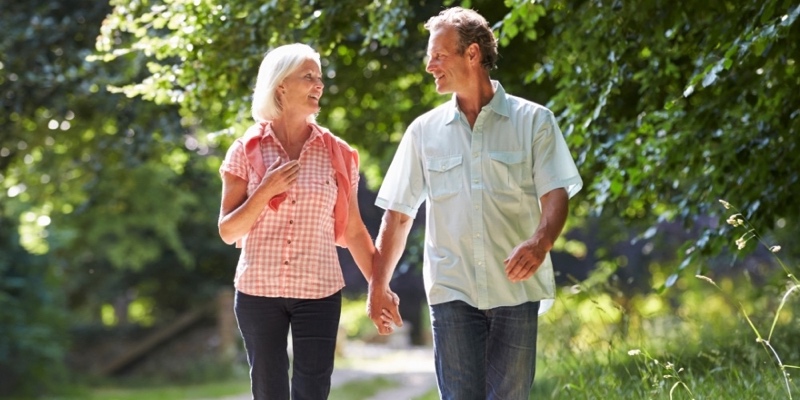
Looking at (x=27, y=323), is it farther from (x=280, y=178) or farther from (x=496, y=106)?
(x=496, y=106)

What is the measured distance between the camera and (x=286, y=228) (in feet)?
15.5

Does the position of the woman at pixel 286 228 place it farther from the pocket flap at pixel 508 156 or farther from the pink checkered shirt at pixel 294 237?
the pocket flap at pixel 508 156

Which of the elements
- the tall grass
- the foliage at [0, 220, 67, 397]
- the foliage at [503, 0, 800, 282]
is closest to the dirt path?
the tall grass

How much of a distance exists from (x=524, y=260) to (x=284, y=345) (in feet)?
3.10

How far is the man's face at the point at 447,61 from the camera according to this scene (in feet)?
15.4

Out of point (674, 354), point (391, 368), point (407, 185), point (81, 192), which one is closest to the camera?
point (407, 185)

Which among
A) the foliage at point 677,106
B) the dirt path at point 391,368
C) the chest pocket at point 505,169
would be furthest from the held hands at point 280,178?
the dirt path at point 391,368

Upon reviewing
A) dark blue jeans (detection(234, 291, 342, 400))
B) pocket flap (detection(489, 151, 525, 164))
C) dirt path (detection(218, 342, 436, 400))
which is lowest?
dirt path (detection(218, 342, 436, 400))

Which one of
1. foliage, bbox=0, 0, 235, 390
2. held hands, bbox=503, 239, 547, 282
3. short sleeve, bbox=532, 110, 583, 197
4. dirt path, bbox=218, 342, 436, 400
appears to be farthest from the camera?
dirt path, bbox=218, 342, 436, 400

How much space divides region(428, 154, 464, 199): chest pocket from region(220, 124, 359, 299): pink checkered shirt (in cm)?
39

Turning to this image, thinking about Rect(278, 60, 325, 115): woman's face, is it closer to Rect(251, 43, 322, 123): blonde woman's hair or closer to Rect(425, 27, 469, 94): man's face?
Rect(251, 43, 322, 123): blonde woman's hair

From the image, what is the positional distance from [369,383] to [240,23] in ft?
29.0

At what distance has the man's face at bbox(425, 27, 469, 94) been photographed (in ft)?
15.4

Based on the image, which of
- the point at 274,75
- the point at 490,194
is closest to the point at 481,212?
the point at 490,194
